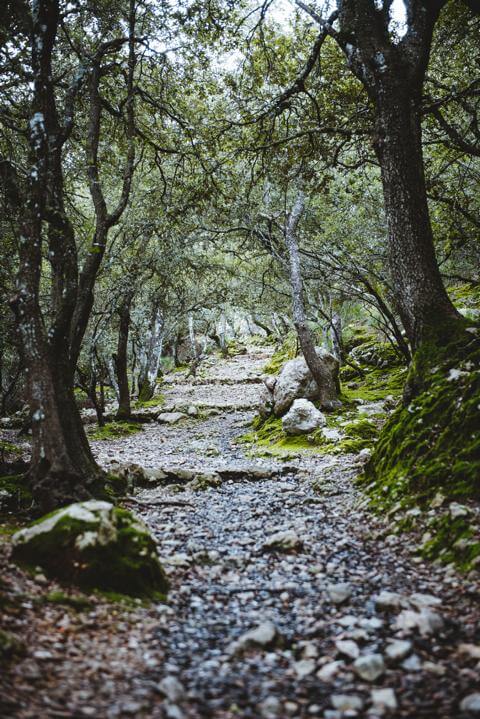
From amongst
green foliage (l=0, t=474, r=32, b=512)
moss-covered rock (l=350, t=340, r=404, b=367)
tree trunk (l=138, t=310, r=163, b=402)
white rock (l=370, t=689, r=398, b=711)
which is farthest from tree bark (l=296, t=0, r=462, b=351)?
tree trunk (l=138, t=310, r=163, b=402)

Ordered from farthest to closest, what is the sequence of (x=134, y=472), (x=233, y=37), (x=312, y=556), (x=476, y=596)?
1. (x=233, y=37)
2. (x=134, y=472)
3. (x=312, y=556)
4. (x=476, y=596)

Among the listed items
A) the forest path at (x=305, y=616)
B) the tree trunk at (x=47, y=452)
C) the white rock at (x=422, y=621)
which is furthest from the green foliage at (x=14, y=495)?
the white rock at (x=422, y=621)

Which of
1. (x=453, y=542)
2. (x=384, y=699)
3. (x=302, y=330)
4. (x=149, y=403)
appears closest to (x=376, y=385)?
(x=302, y=330)

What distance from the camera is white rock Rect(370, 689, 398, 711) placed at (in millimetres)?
2658

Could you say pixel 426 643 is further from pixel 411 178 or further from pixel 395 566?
pixel 411 178

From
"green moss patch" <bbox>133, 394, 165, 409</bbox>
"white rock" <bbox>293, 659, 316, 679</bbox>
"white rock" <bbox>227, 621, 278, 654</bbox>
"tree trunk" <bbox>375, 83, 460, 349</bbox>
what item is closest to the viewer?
"white rock" <bbox>293, 659, 316, 679</bbox>

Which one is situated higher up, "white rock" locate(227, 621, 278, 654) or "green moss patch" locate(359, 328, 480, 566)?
"green moss patch" locate(359, 328, 480, 566)

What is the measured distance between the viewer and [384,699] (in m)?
2.71

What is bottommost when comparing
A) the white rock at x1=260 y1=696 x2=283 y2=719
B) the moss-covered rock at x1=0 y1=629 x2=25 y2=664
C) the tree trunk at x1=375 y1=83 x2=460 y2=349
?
the white rock at x1=260 y1=696 x2=283 y2=719

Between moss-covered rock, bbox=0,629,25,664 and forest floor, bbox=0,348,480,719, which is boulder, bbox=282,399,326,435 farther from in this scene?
moss-covered rock, bbox=0,629,25,664

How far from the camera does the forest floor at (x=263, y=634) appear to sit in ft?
8.86

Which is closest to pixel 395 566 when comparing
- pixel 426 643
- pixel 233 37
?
pixel 426 643

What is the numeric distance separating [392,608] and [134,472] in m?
6.78

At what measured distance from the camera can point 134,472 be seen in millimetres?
9523
